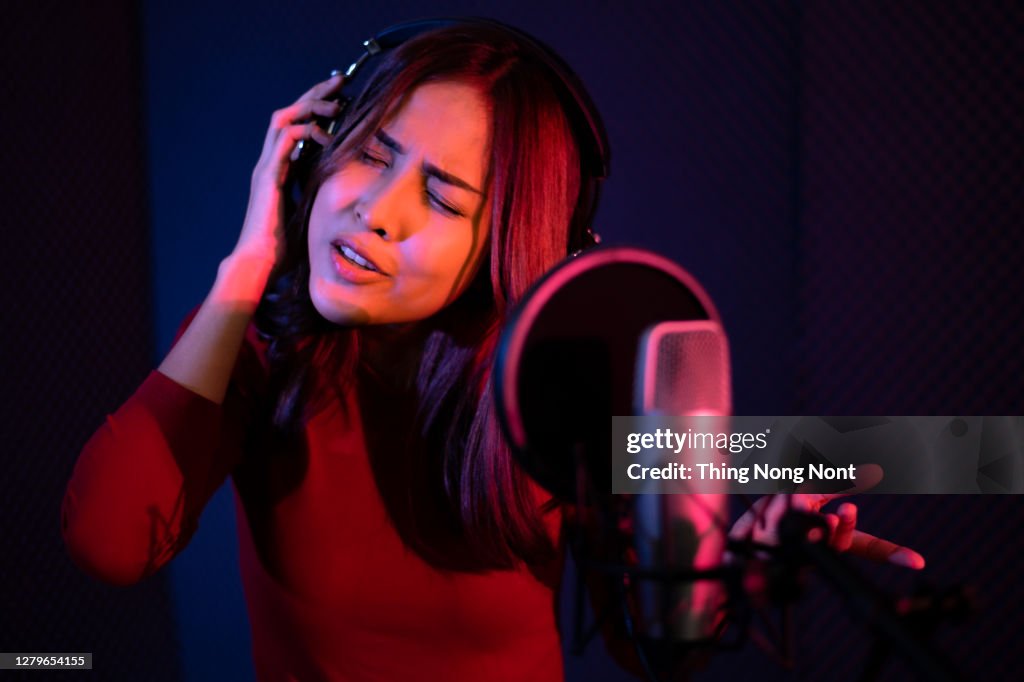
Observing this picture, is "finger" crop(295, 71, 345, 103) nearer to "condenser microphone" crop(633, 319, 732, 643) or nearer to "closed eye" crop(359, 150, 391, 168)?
"closed eye" crop(359, 150, 391, 168)

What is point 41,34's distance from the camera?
53.2 inches

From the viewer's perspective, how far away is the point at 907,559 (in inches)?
21.0

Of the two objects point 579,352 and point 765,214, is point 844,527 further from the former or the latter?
point 765,214

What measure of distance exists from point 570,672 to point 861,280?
103 centimetres

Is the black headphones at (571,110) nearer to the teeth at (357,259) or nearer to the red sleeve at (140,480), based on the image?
the teeth at (357,259)

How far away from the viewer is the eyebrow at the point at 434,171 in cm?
72

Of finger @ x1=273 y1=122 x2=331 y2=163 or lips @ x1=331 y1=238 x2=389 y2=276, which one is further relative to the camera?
finger @ x1=273 y1=122 x2=331 y2=163

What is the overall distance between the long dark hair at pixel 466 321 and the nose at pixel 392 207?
77 millimetres

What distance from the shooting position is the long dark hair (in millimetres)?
757

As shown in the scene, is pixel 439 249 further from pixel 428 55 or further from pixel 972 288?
pixel 972 288

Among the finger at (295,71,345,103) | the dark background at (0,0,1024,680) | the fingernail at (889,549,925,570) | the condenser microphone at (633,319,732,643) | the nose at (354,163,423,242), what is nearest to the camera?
the condenser microphone at (633,319,732,643)

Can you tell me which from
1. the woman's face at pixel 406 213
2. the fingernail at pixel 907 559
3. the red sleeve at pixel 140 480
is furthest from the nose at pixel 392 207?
the fingernail at pixel 907 559

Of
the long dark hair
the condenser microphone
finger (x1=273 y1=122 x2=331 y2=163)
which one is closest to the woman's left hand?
the condenser microphone

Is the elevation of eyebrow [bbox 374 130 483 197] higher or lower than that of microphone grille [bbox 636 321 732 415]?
higher
